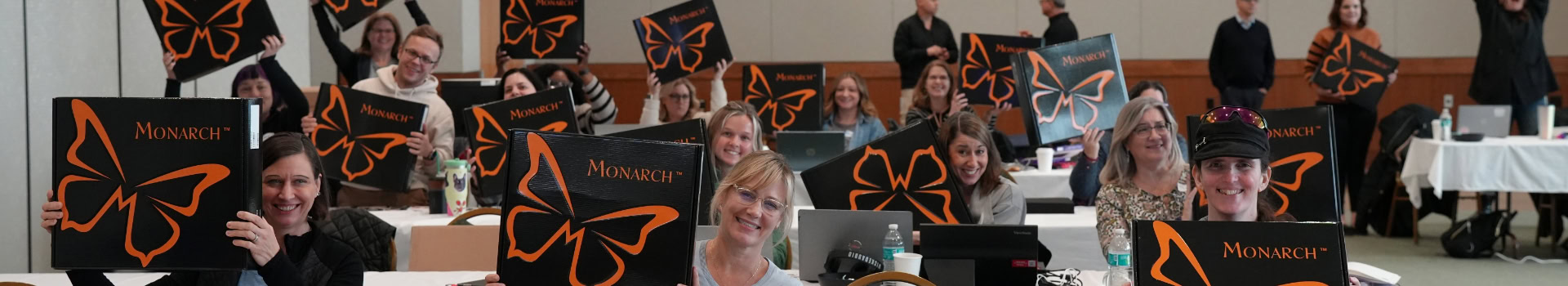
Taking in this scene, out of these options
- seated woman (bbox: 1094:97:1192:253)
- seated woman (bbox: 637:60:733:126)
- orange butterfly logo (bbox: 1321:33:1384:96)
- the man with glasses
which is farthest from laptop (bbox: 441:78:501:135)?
orange butterfly logo (bbox: 1321:33:1384:96)

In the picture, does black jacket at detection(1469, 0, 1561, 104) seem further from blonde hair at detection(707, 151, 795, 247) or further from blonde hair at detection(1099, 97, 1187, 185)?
blonde hair at detection(707, 151, 795, 247)

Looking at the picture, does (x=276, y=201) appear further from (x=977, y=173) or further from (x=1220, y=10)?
(x=1220, y=10)

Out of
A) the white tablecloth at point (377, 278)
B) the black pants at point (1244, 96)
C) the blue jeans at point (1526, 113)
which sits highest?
the black pants at point (1244, 96)

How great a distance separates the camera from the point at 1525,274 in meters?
6.26

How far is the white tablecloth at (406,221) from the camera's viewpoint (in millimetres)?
4258

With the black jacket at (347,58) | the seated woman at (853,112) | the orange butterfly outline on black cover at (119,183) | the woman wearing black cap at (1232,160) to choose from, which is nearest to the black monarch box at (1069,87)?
the woman wearing black cap at (1232,160)

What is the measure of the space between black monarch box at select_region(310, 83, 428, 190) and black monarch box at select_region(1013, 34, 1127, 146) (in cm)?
222

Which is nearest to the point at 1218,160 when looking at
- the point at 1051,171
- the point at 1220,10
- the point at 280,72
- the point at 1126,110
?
the point at 1126,110

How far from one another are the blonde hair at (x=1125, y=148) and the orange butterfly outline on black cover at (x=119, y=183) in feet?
8.32

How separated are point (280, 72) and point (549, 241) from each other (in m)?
3.61

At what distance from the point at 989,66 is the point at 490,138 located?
3054 mm

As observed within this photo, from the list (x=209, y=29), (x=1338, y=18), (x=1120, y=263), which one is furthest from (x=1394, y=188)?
(x=209, y=29)

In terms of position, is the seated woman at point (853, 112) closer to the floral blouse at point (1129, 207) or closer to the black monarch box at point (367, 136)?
the black monarch box at point (367, 136)

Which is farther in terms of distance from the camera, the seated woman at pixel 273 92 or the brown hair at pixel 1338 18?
the brown hair at pixel 1338 18
